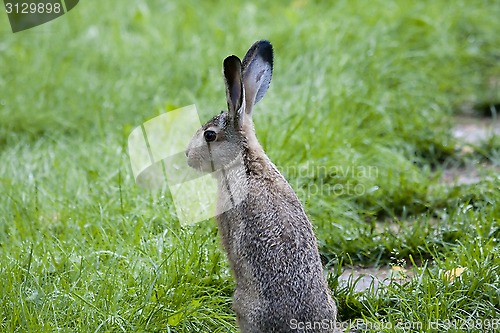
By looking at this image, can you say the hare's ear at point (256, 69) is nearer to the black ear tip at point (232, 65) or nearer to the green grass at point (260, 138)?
the black ear tip at point (232, 65)

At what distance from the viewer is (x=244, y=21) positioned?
7109 millimetres

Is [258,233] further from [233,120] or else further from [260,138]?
[260,138]

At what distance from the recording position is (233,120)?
354 cm

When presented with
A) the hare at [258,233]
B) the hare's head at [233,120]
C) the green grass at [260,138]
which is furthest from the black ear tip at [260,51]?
the green grass at [260,138]

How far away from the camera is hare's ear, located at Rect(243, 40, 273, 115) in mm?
3754

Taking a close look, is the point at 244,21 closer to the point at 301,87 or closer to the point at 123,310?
the point at 301,87

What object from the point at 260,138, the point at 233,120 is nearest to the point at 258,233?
the point at 233,120

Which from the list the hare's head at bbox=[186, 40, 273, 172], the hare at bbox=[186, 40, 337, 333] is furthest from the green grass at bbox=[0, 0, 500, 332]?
the hare's head at bbox=[186, 40, 273, 172]

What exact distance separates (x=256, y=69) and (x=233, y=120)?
38 centimetres

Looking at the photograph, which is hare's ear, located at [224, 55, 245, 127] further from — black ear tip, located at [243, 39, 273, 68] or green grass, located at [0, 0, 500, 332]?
green grass, located at [0, 0, 500, 332]

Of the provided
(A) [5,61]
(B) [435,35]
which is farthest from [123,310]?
(B) [435,35]

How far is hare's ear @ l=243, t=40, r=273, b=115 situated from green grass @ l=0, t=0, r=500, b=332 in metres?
0.72

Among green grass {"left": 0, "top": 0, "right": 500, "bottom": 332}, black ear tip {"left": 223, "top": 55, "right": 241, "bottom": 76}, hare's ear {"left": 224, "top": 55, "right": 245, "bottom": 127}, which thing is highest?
black ear tip {"left": 223, "top": 55, "right": 241, "bottom": 76}

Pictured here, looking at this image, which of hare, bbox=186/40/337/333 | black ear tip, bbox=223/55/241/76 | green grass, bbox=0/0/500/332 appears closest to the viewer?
hare, bbox=186/40/337/333
